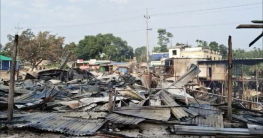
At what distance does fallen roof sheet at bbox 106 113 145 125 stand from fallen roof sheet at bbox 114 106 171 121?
0.58ft

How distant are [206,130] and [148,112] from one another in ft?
6.29

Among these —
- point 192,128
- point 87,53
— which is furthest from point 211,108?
point 87,53

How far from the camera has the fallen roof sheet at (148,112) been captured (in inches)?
267

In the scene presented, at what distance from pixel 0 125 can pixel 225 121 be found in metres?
6.40

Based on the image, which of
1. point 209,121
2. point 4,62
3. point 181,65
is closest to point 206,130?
point 209,121

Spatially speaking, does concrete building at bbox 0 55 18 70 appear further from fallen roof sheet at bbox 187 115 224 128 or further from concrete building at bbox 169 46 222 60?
fallen roof sheet at bbox 187 115 224 128

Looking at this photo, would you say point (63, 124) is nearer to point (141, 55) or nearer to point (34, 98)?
point (34, 98)

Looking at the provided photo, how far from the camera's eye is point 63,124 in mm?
6500

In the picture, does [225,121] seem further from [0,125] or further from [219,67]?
[219,67]

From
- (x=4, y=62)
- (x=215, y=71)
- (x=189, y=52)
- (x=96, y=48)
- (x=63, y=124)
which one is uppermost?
(x=96, y=48)

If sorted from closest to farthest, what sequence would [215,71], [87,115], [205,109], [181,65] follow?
1. [87,115]
2. [205,109]
3. [215,71]
4. [181,65]

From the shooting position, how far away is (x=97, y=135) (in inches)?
231

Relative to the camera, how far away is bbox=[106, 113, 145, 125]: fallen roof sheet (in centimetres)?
639

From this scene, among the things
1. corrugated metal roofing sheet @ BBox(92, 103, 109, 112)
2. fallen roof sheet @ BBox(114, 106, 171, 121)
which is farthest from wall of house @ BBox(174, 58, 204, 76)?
fallen roof sheet @ BBox(114, 106, 171, 121)
